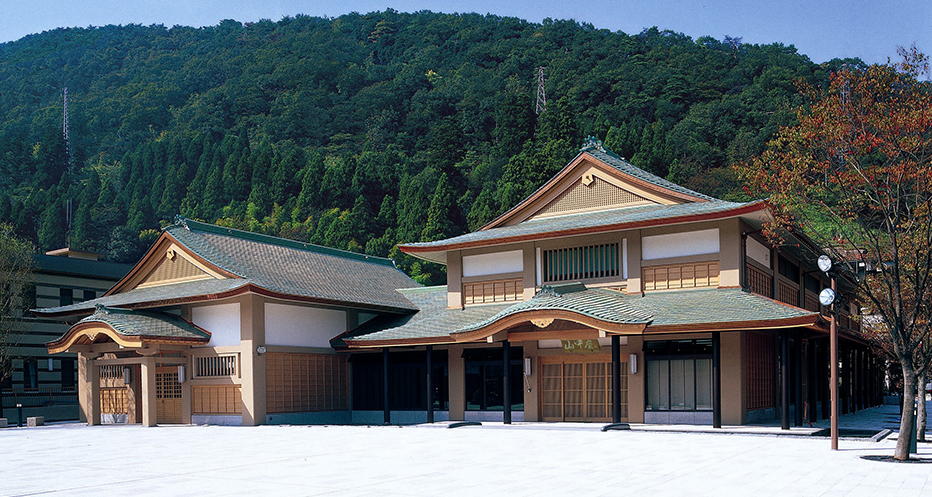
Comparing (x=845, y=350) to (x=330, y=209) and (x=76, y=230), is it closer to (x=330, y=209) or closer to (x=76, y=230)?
(x=330, y=209)

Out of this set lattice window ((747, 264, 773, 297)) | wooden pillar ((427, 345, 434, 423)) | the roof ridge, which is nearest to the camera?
lattice window ((747, 264, 773, 297))

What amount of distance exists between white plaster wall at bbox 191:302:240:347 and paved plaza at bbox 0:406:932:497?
249 inches

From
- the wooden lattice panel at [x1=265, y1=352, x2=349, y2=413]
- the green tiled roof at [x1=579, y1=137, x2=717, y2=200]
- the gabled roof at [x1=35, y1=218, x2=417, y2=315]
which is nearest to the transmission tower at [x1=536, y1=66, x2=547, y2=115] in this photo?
the gabled roof at [x1=35, y1=218, x2=417, y2=315]

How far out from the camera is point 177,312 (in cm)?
3191

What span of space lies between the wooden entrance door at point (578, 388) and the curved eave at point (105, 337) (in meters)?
12.1

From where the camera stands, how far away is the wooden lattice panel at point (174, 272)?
3181 centimetres

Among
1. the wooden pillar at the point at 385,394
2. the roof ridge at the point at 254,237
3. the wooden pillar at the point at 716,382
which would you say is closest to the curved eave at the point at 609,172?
the wooden pillar at the point at 716,382

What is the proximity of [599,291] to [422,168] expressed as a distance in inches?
2645

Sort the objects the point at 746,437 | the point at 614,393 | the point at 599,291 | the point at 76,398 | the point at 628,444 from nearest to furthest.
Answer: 1. the point at 628,444
2. the point at 746,437
3. the point at 614,393
4. the point at 599,291
5. the point at 76,398

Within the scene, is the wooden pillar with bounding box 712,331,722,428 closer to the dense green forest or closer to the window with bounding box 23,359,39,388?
the window with bounding box 23,359,39,388

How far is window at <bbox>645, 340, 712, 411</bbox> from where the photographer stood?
2603 centimetres

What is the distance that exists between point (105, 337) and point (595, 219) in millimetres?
17749

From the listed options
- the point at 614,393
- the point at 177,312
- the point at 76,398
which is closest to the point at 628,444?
the point at 614,393

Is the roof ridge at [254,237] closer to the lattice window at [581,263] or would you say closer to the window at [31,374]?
the lattice window at [581,263]
